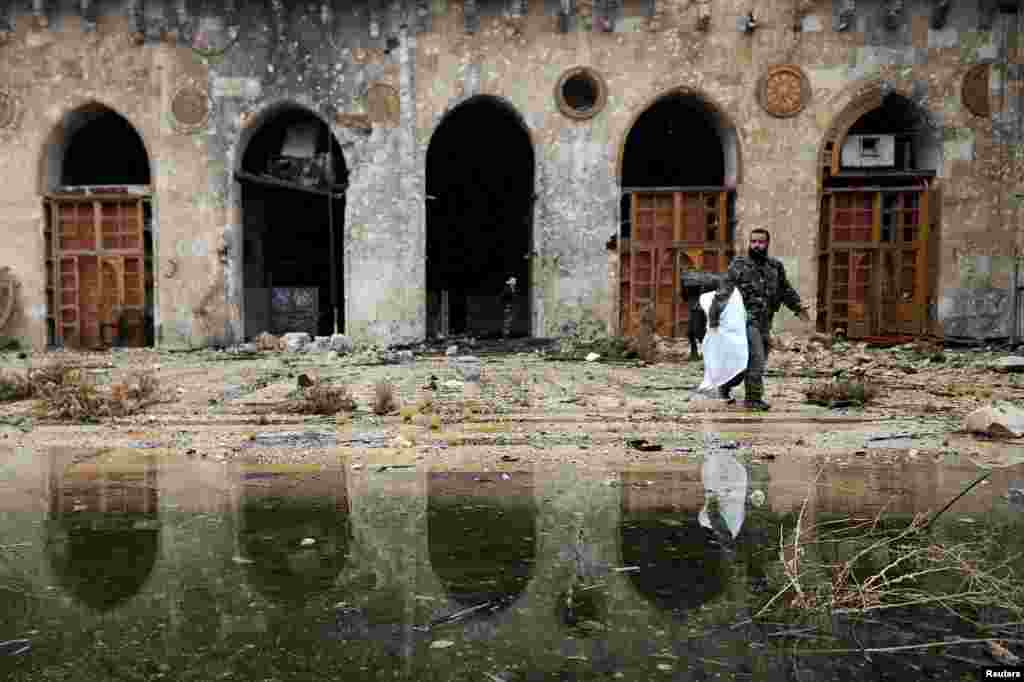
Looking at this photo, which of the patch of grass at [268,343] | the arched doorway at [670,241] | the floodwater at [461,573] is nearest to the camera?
the floodwater at [461,573]

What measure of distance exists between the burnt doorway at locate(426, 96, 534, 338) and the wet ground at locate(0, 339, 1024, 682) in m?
13.3

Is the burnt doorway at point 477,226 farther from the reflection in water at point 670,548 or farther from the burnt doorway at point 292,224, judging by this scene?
the reflection in water at point 670,548

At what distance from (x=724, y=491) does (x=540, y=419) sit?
262 centimetres

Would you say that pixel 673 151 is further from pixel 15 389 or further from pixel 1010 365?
pixel 15 389

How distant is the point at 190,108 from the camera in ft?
48.9

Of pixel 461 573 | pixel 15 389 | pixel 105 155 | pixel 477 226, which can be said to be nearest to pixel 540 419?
pixel 461 573

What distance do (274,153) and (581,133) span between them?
21.9ft

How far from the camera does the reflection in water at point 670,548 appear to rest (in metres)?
2.54

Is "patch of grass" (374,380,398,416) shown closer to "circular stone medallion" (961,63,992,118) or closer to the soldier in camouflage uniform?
the soldier in camouflage uniform

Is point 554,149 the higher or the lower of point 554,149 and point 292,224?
the higher

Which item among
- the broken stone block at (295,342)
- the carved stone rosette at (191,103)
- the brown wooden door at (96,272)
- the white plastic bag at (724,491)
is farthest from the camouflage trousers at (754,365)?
the brown wooden door at (96,272)

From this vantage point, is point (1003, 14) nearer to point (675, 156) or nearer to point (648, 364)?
point (675, 156)

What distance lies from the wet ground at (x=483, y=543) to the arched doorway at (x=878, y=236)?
9.13 meters

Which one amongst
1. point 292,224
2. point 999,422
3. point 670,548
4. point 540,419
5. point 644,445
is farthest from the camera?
point 292,224
